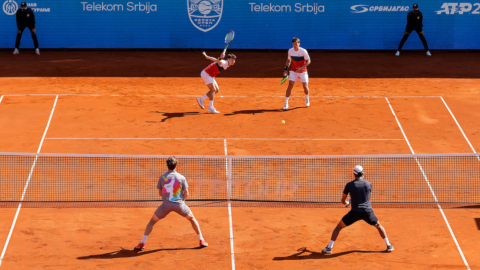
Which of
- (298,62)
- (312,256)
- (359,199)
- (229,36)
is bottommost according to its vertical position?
(312,256)

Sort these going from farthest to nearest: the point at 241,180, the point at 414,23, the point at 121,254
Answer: the point at 414,23
the point at 241,180
the point at 121,254

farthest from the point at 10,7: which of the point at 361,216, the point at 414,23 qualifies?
the point at 361,216

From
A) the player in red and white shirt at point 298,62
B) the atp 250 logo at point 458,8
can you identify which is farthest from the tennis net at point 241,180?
the atp 250 logo at point 458,8

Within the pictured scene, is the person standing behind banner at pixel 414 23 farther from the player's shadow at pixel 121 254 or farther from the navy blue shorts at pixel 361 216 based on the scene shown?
the player's shadow at pixel 121 254

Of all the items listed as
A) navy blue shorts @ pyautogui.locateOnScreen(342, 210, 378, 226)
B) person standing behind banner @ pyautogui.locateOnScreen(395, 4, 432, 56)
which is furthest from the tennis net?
person standing behind banner @ pyautogui.locateOnScreen(395, 4, 432, 56)

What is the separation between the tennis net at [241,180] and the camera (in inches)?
469

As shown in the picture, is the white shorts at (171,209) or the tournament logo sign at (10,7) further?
the tournament logo sign at (10,7)

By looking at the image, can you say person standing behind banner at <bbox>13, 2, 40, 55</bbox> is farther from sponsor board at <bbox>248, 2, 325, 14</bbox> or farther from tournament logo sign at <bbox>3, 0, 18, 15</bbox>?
sponsor board at <bbox>248, 2, 325, 14</bbox>

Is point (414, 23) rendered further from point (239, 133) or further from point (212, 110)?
point (239, 133)

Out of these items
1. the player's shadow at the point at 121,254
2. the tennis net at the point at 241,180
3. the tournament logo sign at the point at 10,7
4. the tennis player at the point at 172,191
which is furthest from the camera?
the tournament logo sign at the point at 10,7

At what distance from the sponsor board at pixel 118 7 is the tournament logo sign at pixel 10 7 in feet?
8.29

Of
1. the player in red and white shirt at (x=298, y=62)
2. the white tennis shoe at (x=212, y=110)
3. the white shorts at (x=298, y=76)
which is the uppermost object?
the player in red and white shirt at (x=298, y=62)

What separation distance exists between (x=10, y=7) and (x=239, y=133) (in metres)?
12.8

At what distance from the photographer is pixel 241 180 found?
12.9 meters
